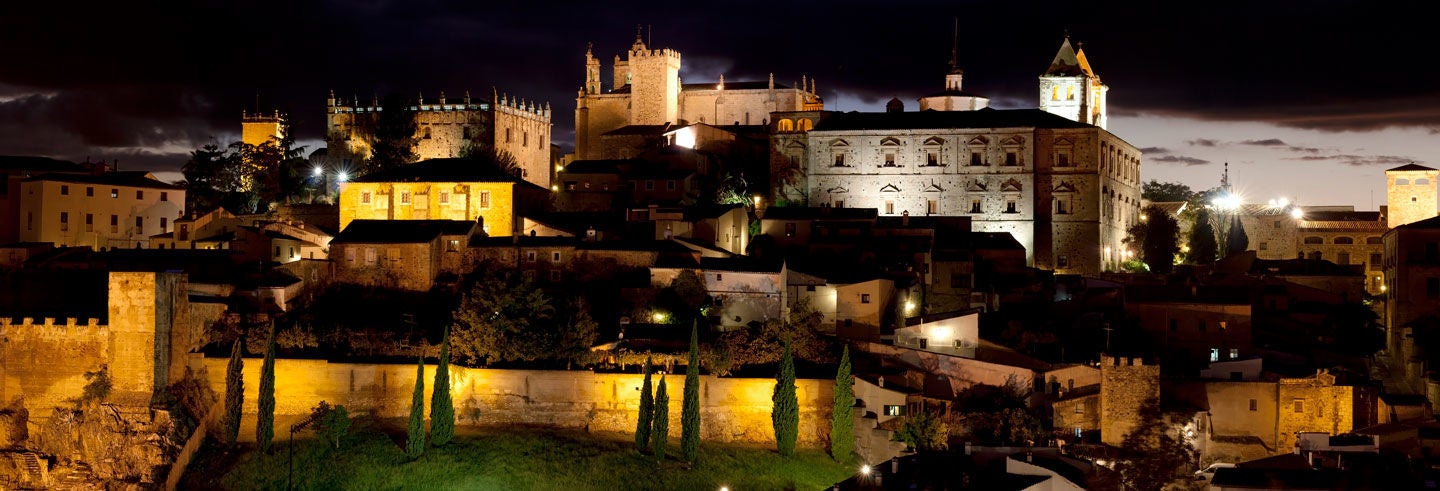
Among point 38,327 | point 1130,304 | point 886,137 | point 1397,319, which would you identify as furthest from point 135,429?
point 1397,319

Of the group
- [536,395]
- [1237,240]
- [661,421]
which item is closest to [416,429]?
[536,395]

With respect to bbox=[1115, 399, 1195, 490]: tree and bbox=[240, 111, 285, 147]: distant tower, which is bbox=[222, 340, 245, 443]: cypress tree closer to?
bbox=[1115, 399, 1195, 490]: tree

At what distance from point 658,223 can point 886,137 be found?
45.5ft

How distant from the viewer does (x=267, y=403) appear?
115ft

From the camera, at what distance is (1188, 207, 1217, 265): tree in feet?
186

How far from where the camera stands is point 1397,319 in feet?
139

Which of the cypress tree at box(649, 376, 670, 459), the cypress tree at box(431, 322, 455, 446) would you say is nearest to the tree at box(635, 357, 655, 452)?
the cypress tree at box(649, 376, 670, 459)

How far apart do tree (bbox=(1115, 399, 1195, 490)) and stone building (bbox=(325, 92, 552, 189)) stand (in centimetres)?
3490

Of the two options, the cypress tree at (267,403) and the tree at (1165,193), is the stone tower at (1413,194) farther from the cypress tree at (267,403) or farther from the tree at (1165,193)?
the cypress tree at (267,403)

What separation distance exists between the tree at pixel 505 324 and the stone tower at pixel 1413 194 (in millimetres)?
33029

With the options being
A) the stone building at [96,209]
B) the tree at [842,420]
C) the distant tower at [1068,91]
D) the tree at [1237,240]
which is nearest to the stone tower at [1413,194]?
the tree at [1237,240]

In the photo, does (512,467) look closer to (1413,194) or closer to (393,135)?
(393,135)

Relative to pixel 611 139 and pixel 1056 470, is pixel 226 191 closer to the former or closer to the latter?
pixel 611 139

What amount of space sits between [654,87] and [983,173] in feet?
59.6
